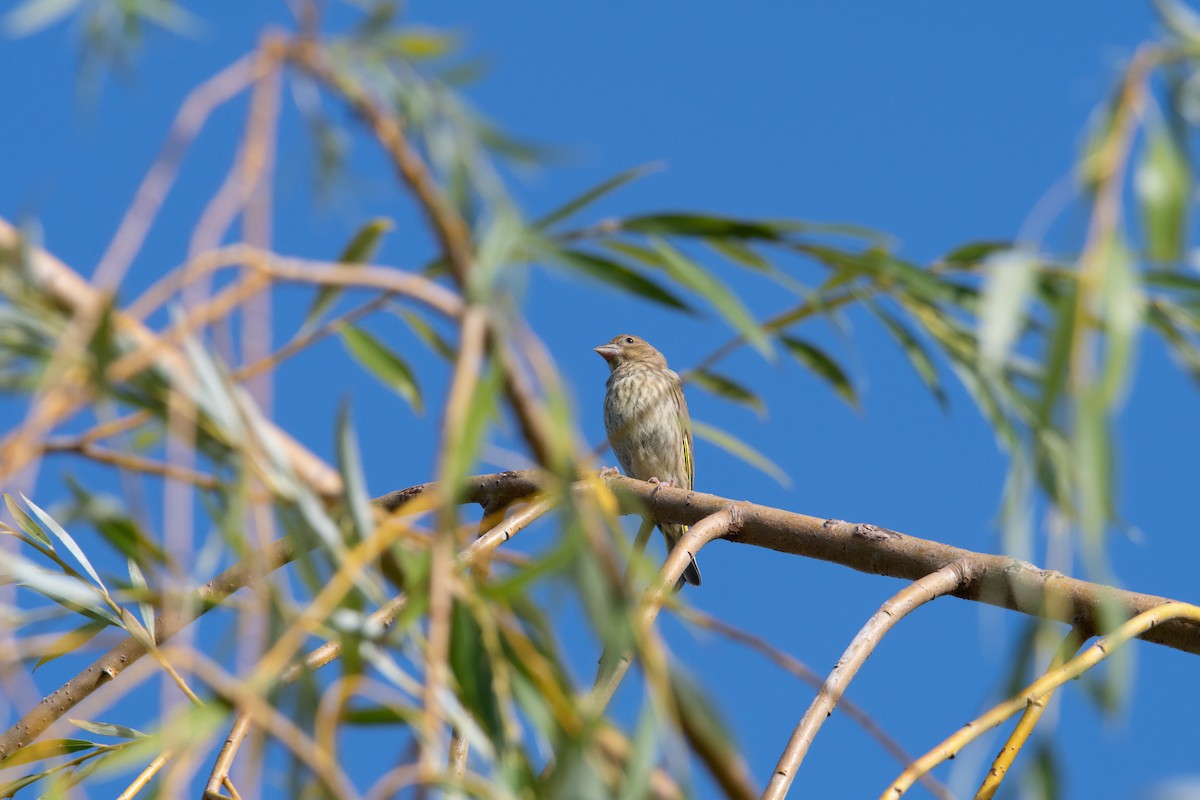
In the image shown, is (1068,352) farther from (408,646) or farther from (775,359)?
(408,646)

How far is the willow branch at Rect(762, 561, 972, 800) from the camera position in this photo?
7.06 ft

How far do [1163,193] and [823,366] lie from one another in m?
1.01

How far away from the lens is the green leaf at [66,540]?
9.15ft

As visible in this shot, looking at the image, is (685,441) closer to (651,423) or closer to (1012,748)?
(651,423)

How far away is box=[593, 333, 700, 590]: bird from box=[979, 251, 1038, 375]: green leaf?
261 inches

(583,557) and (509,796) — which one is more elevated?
(583,557)

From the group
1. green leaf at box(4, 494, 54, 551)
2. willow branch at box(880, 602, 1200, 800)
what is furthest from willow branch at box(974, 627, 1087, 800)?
green leaf at box(4, 494, 54, 551)

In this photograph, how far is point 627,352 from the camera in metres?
9.62

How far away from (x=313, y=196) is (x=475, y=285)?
0.87 meters

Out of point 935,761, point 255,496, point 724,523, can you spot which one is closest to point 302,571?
point 255,496

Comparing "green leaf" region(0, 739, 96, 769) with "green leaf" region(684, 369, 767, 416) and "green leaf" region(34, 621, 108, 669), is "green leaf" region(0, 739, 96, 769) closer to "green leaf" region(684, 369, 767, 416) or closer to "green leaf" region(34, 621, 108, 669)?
"green leaf" region(34, 621, 108, 669)

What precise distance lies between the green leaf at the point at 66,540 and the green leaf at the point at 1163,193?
2.10m

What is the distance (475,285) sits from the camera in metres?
1.59

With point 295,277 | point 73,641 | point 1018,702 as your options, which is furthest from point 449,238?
point 73,641
